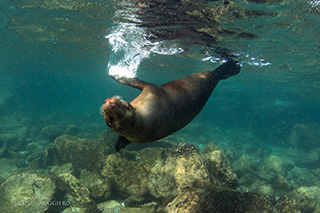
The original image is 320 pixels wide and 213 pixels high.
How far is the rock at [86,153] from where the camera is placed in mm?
9312

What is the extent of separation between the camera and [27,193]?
245 inches

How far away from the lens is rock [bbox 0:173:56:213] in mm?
5727

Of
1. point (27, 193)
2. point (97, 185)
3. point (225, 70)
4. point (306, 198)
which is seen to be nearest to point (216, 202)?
point (225, 70)

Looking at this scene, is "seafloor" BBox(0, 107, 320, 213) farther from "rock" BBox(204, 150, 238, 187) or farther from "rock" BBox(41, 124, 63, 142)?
"rock" BBox(41, 124, 63, 142)

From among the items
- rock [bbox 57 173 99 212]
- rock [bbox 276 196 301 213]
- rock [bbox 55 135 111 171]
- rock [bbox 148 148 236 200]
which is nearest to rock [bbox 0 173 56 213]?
rock [bbox 57 173 99 212]

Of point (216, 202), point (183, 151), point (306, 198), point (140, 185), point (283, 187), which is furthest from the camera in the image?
point (283, 187)

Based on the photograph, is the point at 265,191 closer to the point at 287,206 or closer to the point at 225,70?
the point at 287,206

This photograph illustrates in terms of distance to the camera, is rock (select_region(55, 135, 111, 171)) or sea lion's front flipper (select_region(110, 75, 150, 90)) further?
rock (select_region(55, 135, 111, 171))

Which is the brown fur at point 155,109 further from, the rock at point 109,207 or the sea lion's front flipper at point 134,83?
the rock at point 109,207

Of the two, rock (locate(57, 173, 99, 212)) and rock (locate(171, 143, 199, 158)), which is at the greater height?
rock (locate(171, 143, 199, 158))

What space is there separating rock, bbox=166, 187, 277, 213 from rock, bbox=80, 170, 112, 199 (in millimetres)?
3863

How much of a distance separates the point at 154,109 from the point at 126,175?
594 centimetres

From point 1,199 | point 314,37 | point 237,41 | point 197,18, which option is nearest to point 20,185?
point 1,199

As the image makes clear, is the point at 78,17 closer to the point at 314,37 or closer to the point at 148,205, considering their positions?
the point at 148,205
